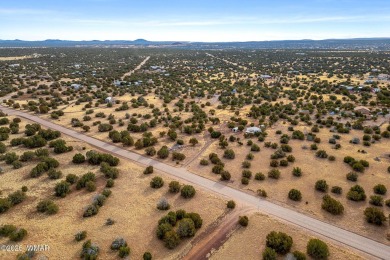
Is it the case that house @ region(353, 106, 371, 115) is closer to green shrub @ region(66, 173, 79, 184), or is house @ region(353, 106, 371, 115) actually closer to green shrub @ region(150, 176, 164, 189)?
green shrub @ region(150, 176, 164, 189)

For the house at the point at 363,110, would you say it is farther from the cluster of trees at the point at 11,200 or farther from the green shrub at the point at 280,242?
the cluster of trees at the point at 11,200

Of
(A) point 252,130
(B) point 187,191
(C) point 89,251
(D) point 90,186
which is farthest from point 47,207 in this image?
(A) point 252,130

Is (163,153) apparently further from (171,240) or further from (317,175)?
(317,175)

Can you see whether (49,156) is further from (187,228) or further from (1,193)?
(187,228)

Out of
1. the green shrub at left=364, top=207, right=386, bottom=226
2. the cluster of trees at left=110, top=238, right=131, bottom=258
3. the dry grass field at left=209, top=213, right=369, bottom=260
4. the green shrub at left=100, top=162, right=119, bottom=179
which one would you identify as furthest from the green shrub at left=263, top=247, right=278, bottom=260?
the green shrub at left=100, top=162, right=119, bottom=179

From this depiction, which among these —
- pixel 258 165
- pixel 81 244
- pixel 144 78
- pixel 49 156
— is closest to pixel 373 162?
pixel 258 165
